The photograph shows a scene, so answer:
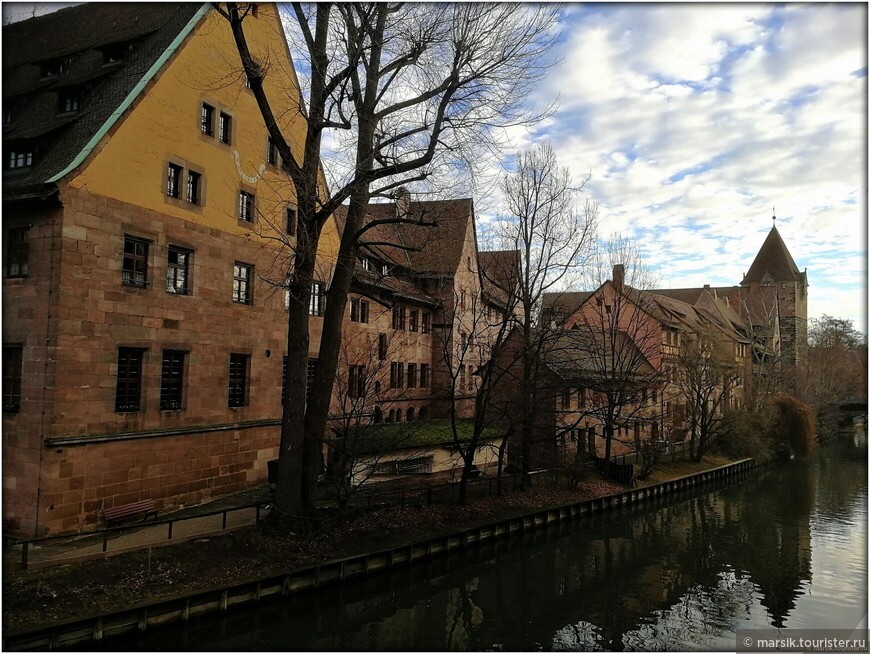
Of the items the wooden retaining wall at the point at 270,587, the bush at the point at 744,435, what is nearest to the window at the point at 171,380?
the wooden retaining wall at the point at 270,587

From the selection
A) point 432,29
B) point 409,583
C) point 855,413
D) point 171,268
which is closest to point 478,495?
point 409,583

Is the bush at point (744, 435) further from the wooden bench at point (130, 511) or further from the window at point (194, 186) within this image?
the wooden bench at point (130, 511)

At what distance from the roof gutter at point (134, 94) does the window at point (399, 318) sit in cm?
1564

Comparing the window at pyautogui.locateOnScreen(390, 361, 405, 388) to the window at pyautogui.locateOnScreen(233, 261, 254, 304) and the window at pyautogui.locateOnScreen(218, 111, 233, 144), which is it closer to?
the window at pyautogui.locateOnScreen(233, 261, 254, 304)

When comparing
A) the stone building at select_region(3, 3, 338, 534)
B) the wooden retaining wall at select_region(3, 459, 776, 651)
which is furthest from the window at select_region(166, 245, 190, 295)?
the wooden retaining wall at select_region(3, 459, 776, 651)

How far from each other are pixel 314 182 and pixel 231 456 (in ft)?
31.4

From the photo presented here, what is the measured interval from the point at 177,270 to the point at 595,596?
14.6m

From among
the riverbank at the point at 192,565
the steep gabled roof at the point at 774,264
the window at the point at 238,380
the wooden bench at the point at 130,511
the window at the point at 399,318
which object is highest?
the steep gabled roof at the point at 774,264

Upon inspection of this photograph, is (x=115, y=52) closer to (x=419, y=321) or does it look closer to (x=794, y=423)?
(x=419, y=321)

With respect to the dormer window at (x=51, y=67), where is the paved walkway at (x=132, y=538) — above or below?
below

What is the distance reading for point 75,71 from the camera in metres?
18.4

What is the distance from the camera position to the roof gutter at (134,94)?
48.3ft

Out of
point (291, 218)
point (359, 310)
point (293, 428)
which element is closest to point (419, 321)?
point (359, 310)

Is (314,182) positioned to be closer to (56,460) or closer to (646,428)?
(56,460)
